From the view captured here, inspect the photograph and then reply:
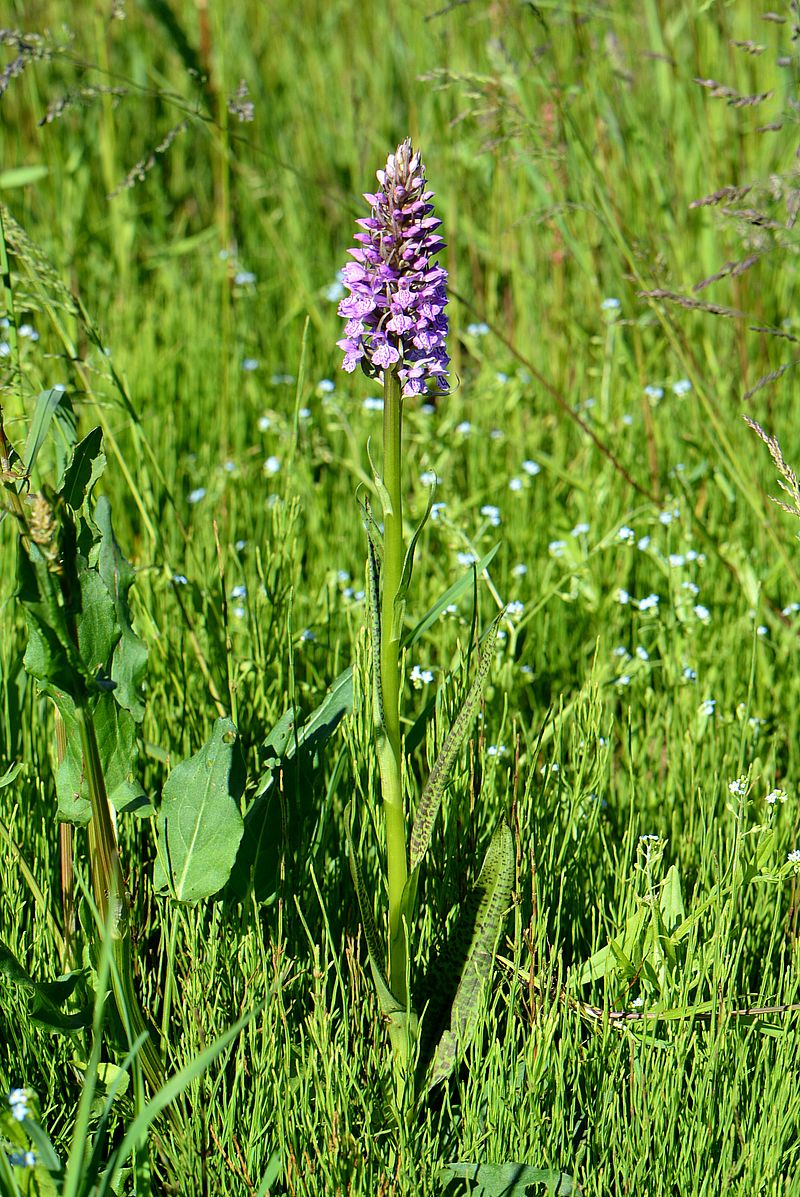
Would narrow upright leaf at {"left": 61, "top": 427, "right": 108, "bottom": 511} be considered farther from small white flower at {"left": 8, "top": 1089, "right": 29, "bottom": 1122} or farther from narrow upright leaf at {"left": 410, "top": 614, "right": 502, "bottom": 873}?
small white flower at {"left": 8, "top": 1089, "right": 29, "bottom": 1122}

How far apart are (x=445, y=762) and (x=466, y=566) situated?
39.5 inches

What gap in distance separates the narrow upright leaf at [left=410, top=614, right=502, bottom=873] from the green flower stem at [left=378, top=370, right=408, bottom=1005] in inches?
0.9

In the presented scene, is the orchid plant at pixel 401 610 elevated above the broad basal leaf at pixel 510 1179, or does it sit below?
above

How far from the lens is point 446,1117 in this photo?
148 cm

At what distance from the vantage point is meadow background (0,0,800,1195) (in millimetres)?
1346

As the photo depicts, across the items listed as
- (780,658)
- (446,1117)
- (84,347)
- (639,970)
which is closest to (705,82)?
(780,658)

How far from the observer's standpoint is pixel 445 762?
126cm

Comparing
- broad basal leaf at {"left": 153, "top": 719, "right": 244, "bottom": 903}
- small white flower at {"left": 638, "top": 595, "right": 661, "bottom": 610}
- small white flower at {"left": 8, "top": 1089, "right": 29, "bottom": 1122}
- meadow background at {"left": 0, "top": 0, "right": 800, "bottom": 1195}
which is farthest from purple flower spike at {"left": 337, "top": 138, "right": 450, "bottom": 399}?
small white flower at {"left": 638, "top": 595, "right": 661, "bottom": 610}

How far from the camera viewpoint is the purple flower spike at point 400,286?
3.73 feet

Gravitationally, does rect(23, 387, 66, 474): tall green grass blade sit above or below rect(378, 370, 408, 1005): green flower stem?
above

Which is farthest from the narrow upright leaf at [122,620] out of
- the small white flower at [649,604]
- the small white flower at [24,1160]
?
the small white flower at [649,604]

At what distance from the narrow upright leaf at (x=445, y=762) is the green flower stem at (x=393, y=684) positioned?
0.02 meters

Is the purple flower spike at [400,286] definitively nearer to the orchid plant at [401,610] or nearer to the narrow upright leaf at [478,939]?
the orchid plant at [401,610]

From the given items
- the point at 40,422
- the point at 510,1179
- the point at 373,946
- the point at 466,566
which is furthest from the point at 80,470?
the point at 466,566
